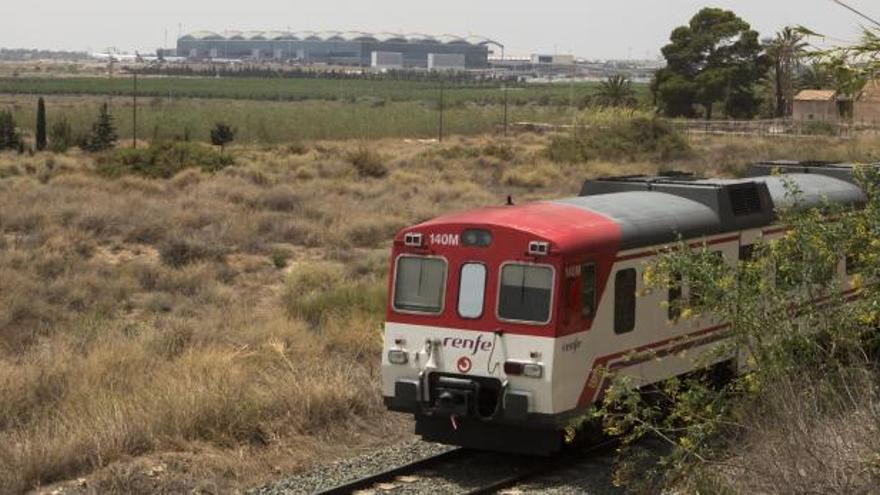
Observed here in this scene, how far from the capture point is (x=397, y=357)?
1306 cm

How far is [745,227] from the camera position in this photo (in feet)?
50.2

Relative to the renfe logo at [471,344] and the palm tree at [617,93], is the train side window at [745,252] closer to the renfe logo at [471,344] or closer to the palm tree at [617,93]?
the renfe logo at [471,344]

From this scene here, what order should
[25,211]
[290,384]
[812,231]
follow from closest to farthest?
[812,231], [290,384], [25,211]

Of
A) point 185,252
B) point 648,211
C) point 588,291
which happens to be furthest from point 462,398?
point 185,252

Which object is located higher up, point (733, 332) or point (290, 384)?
point (733, 332)

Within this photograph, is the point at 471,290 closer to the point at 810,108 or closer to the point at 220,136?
the point at 220,136

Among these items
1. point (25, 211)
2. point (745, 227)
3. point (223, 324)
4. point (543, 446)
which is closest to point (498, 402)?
point (543, 446)

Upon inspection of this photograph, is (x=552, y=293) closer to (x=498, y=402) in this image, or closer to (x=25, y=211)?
(x=498, y=402)

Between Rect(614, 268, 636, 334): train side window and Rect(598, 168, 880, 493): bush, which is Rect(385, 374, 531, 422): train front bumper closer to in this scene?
Rect(614, 268, 636, 334): train side window

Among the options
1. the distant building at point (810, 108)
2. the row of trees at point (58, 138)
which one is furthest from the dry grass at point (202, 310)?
the distant building at point (810, 108)

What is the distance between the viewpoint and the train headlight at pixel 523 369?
1227 cm

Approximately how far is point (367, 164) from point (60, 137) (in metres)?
19.2

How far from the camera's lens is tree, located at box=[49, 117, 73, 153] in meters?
62.8

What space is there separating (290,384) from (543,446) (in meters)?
3.40
